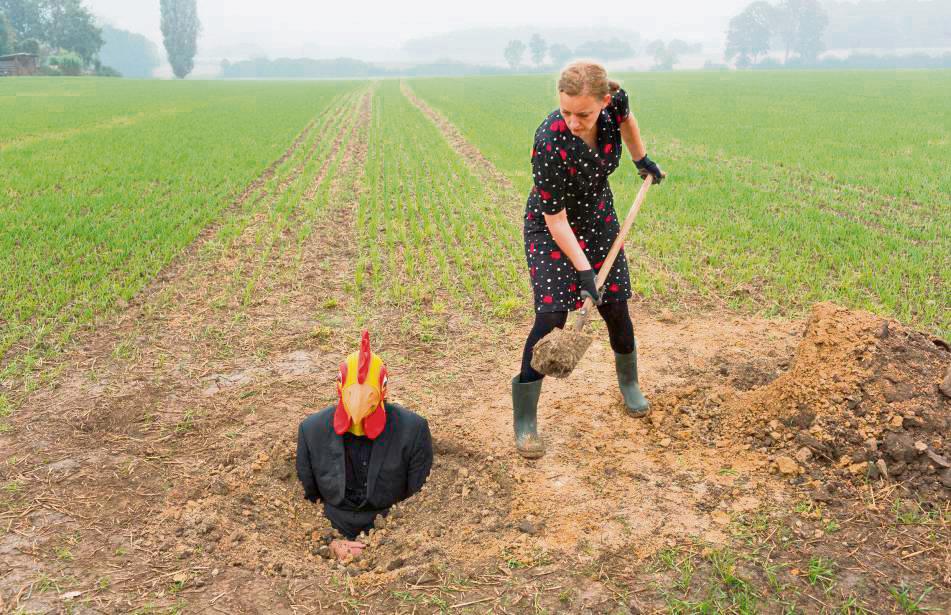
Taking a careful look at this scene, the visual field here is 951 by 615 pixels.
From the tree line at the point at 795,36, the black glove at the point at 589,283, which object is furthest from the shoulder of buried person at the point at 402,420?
the tree line at the point at 795,36

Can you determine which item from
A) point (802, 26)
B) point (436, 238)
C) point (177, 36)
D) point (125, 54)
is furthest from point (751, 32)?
point (125, 54)

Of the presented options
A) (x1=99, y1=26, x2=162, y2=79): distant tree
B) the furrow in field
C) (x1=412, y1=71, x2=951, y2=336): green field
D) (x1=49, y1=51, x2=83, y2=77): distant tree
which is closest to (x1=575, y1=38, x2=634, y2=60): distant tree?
(x1=99, y1=26, x2=162, y2=79): distant tree

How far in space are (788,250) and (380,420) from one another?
614 cm

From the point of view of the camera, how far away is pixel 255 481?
3.72 meters

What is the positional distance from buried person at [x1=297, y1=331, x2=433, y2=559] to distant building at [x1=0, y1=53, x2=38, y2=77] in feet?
209

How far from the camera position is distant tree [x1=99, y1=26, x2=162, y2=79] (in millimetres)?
171125

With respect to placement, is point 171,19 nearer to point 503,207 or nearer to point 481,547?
point 503,207

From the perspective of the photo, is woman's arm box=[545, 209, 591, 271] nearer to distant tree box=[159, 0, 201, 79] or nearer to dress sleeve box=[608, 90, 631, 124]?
dress sleeve box=[608, 90, 631, 124]

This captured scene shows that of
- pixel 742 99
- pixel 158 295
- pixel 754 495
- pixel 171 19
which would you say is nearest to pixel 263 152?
pixel 158 295

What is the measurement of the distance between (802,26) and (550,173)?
14152 cm

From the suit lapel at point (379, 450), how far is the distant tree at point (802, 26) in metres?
138

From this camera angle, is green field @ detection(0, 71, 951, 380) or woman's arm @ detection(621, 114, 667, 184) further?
green field @ detection(0, 71, 951, 380)

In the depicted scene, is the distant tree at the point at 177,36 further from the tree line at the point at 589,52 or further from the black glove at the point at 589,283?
the black glove at the point at 589,283

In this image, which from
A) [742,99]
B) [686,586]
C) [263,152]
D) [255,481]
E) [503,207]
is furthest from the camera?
[742,99]
